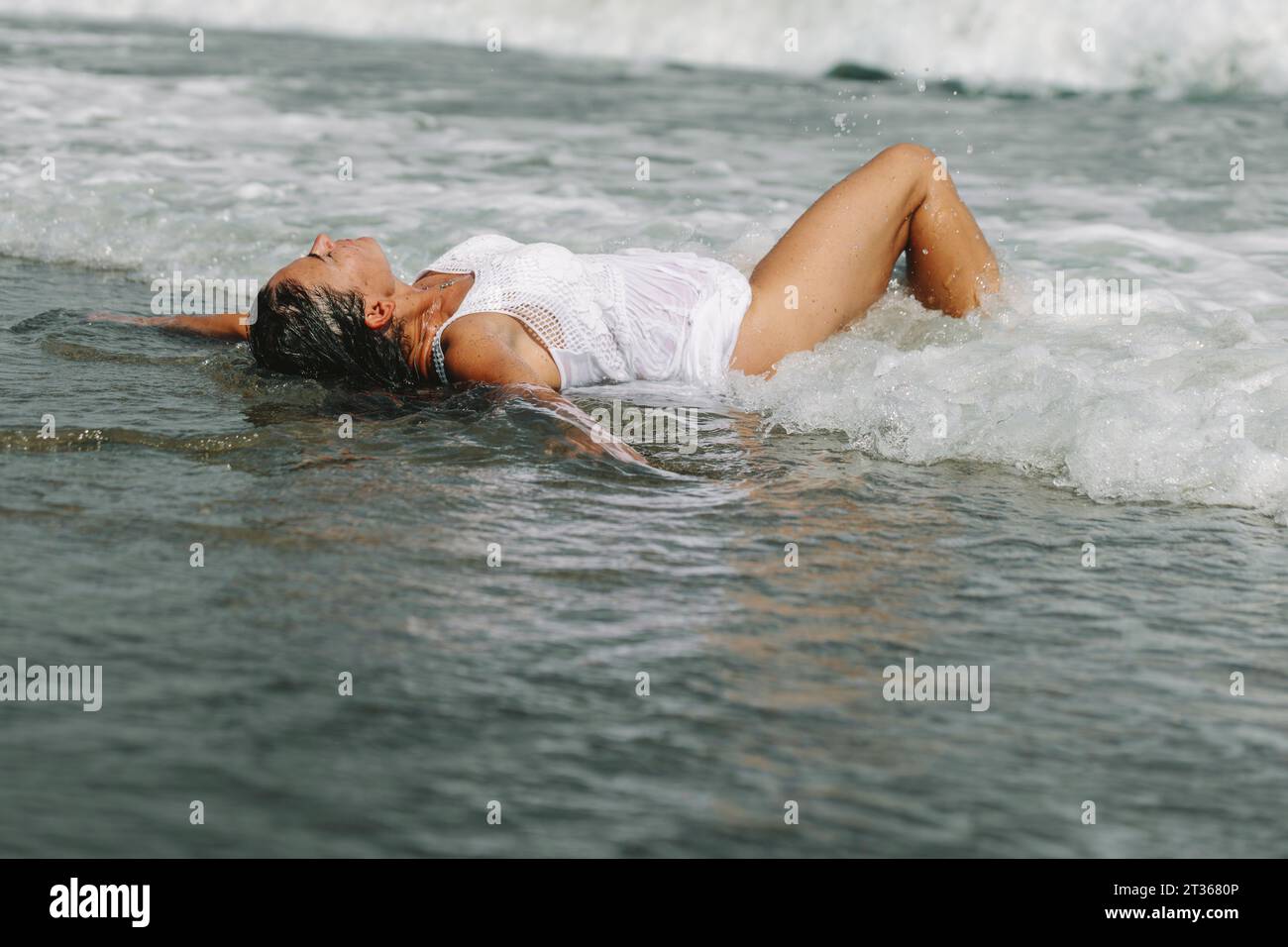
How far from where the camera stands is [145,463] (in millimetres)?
Answer: 3961

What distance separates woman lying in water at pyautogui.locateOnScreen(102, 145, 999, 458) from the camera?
4.68m

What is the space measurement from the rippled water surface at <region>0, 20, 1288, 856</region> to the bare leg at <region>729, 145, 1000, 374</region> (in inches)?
5.1

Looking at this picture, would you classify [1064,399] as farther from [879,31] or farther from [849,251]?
[879,31]

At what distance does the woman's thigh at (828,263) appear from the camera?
508 cm

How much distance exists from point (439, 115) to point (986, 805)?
359 inches

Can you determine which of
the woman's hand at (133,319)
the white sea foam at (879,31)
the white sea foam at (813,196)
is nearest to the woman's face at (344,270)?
the woman's hand at (133,319)

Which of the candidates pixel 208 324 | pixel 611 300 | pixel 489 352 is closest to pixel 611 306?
pixel 611 300

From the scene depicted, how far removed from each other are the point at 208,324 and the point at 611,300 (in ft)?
5.73

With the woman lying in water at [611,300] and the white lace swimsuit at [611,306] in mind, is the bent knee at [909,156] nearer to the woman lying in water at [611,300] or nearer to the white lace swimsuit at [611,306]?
the woman lying in water at [611,300]

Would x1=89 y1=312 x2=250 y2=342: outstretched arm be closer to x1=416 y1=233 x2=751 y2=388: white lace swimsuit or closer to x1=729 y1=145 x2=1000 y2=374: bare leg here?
x1=416 y1=233 x2=751 y2=388: white lace swimsuit

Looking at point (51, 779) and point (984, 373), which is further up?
point (984, 373)

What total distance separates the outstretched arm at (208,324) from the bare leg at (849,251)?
2.02 m
